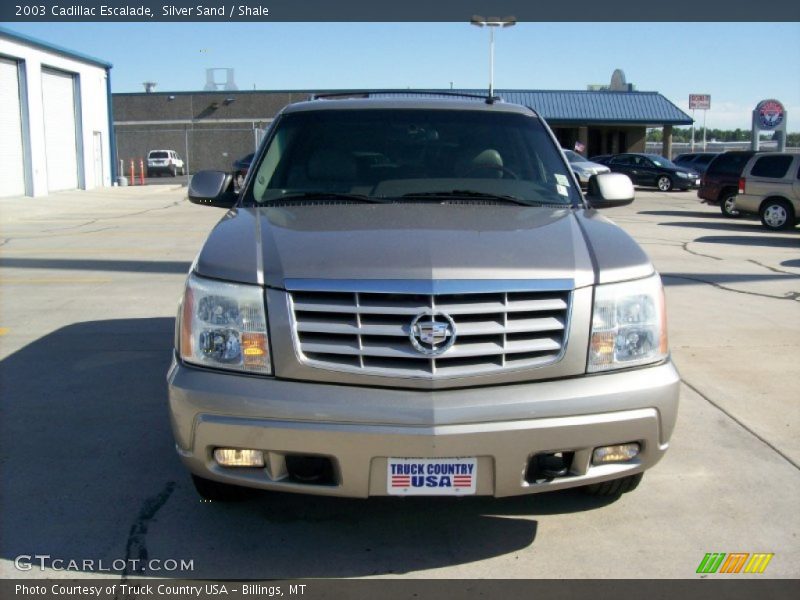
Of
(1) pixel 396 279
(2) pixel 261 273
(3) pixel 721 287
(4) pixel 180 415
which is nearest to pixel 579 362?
(1) pixel 396 279

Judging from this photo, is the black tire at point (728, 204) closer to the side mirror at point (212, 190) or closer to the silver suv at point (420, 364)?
the side mirror at point (212, 190)

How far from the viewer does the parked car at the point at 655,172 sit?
34.2m

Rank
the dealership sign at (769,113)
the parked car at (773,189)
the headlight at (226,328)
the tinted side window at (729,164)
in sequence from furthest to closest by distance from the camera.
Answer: the dealership sign at (769,113) < the tinted side window at (729,164) < the parked car at (773,189) < the headlight at (226,328)

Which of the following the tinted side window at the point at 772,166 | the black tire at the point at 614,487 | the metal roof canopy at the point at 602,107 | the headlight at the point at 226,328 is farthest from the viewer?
the metal roof canopy at the point at 602,107

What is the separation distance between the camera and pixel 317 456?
10.6 feet

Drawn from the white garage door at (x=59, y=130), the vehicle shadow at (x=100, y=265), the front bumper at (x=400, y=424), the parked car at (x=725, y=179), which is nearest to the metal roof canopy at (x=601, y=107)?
the white garage door at (x=59, y=130)

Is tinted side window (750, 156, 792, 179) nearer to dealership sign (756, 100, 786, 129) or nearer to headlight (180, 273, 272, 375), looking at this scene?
dealership sign (756, 100, 786, 129)

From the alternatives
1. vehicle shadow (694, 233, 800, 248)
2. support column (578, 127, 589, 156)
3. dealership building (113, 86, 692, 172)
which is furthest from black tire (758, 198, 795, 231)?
support column (578, 127, 589, 156)

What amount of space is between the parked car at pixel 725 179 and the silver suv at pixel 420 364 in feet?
62.7

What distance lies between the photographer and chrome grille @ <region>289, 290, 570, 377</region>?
326 centimetres

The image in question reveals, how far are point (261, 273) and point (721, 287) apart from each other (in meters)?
8.22

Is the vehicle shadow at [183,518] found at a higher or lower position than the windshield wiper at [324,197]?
lower

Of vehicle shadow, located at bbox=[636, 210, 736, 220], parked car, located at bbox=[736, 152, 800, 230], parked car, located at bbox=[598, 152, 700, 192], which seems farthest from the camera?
parked car, located at bbox=[598, 152, 700, 192]

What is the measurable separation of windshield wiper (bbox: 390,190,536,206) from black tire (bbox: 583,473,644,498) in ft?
4.73
